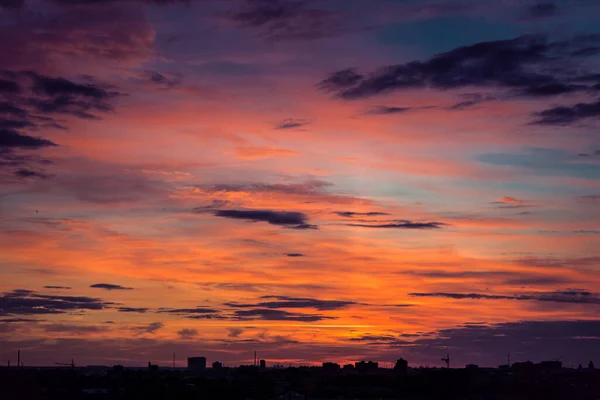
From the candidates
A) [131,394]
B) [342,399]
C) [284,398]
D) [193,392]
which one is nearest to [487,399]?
[342,399]

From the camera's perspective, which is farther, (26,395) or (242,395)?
(242,395)

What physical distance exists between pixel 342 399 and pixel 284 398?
13404 mm

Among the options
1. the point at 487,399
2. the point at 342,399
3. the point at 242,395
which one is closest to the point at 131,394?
the point at 242,395

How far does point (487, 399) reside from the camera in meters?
198

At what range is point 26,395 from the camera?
574 ft

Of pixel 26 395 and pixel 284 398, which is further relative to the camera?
pixel 284 398

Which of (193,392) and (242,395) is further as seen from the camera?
(242,395)

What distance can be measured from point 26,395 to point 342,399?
65570 millimetres

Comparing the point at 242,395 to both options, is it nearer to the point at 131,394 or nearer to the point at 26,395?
the point at 131,394

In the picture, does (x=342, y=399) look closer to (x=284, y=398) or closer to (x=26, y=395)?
(x=284, y=398)

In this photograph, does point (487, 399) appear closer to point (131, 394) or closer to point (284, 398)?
point (284, 398)

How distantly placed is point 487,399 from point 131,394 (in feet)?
246

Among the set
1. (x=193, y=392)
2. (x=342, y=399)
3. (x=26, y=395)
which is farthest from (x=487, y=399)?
(x=26, y=395)

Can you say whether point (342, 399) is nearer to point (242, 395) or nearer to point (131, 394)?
point (242, 395)
